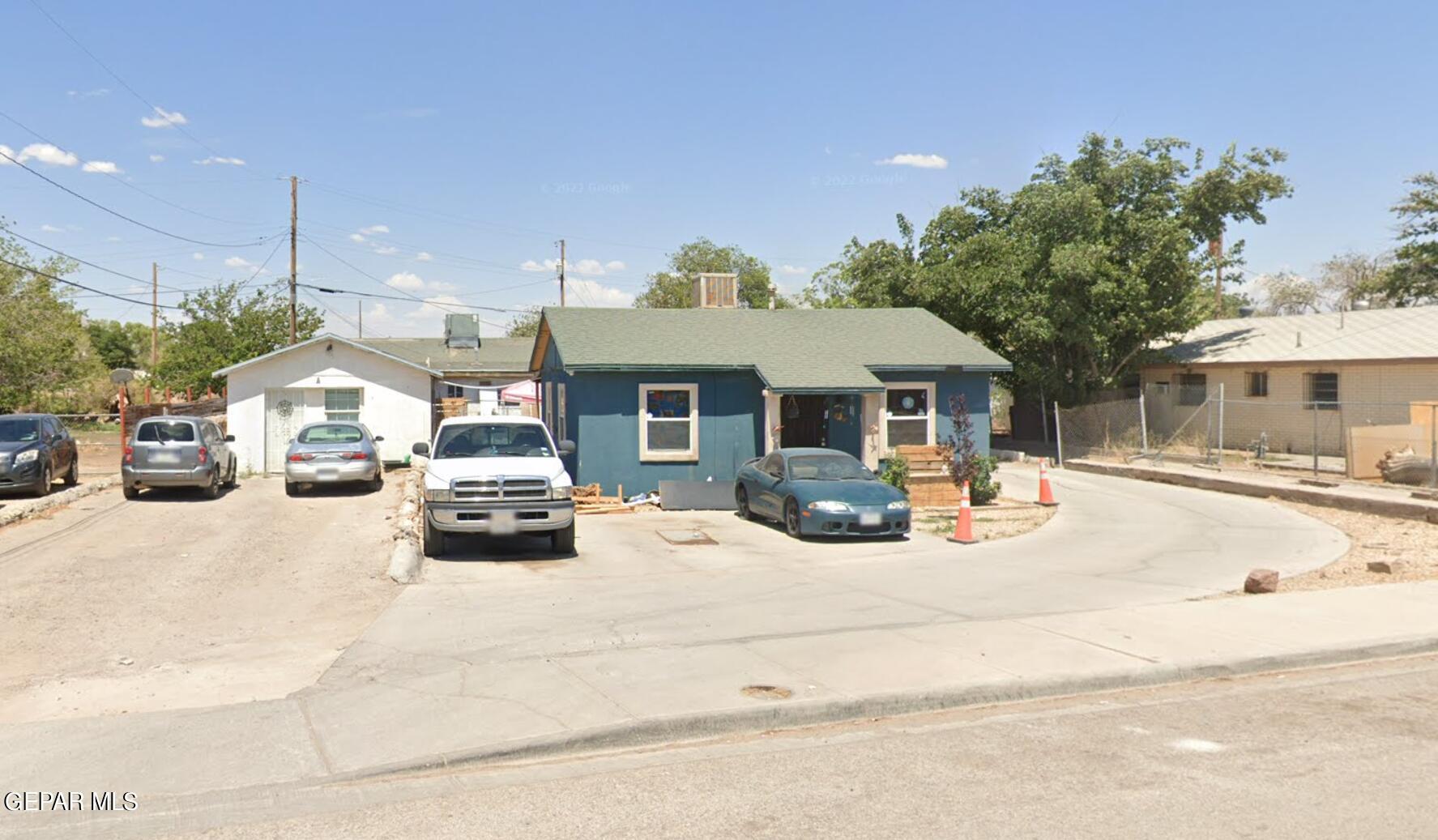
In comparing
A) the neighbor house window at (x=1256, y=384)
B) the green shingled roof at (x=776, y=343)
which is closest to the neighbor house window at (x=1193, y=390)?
the neighbor house window at (x=1256, y=384)

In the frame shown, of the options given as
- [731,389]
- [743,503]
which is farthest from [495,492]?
[731,389]

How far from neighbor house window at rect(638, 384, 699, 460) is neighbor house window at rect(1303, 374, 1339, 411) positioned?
727 inches

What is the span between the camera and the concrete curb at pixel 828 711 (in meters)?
6.10

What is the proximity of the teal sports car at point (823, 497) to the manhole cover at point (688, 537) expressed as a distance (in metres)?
1.27

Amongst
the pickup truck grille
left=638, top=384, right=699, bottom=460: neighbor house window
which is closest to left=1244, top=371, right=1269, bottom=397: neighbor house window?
left=638, top=384, right=699, bottom=460: neighbor house window

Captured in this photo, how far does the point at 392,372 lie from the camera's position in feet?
86.0

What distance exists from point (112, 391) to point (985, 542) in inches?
1733

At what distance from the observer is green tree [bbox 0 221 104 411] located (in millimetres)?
36875

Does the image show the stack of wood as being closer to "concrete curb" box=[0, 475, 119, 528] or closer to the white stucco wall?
the white stucco wall

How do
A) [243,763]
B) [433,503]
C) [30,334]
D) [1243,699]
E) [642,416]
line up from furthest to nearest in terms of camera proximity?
[30,334], [642,416], [433,503], [1243,699], [243,763]

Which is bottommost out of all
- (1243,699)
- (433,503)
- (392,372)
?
(1243,699)

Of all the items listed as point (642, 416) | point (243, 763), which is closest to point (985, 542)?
point (642, 416)

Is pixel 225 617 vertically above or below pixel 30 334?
below

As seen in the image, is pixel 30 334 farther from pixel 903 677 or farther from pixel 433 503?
pixel 903 677
